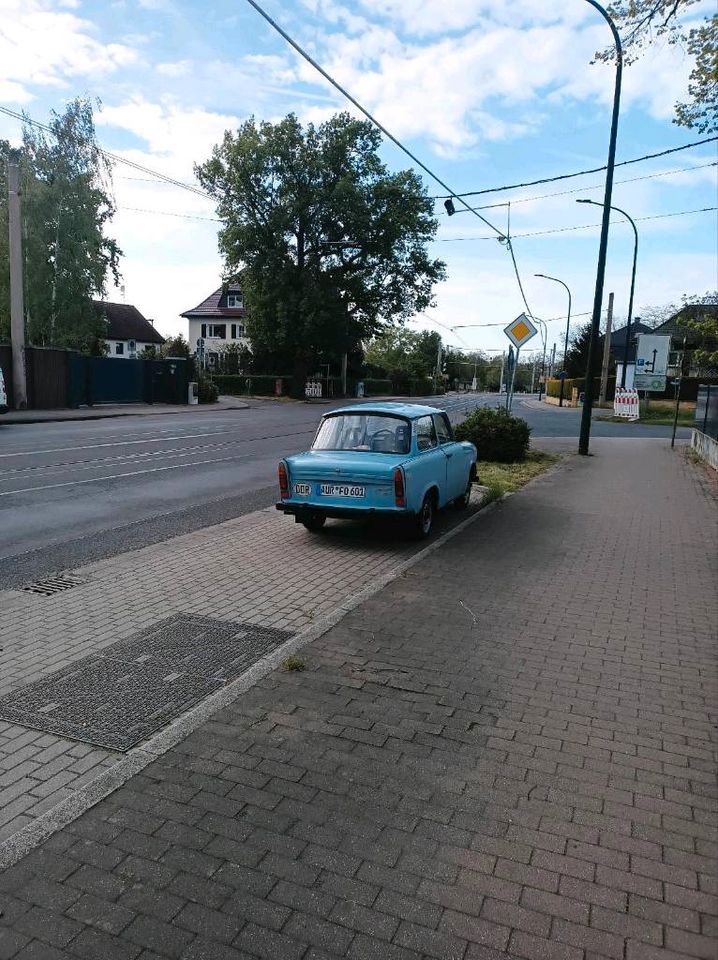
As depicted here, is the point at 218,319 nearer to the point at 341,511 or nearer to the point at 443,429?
the point at 443,429

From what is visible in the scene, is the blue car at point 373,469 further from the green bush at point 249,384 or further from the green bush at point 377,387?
the green bush at point 377,387

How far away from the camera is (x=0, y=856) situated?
2.74 m

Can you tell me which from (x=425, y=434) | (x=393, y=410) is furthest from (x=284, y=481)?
(x=425, y=434)

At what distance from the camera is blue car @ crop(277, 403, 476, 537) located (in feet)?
→ 25.6

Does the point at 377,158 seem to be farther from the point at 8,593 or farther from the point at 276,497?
the point at 8,593

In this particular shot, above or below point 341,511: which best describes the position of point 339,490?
above

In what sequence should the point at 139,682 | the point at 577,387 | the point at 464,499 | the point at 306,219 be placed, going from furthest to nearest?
the point at 577,387, the point at 306,219, the point at 464,499, the point at 139,682

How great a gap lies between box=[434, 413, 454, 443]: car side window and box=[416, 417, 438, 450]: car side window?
0.64 ft

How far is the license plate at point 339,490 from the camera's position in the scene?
786cm

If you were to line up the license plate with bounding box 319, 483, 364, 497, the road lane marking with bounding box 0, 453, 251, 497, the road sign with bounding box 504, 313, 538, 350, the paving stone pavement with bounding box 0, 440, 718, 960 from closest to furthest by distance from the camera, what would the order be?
the paving stone pavement with bounding box 0, 440, 718, 960, the license plate with bounding box 319, 483, 364, 497, the road lane marking with bounding box 0, 453, 251, 497, the road sign with bounding box 504, 313, 538, 350

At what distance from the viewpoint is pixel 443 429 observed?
9672 mm

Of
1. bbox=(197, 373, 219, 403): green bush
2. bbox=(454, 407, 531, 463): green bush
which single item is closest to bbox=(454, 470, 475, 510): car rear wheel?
bbox=(454, 407, 531, 463): green bush

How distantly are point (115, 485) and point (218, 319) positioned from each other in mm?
67420

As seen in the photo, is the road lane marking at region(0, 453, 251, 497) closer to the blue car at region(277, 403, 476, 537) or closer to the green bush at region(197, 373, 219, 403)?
the blue car at region(277, 403, 476, 537)
